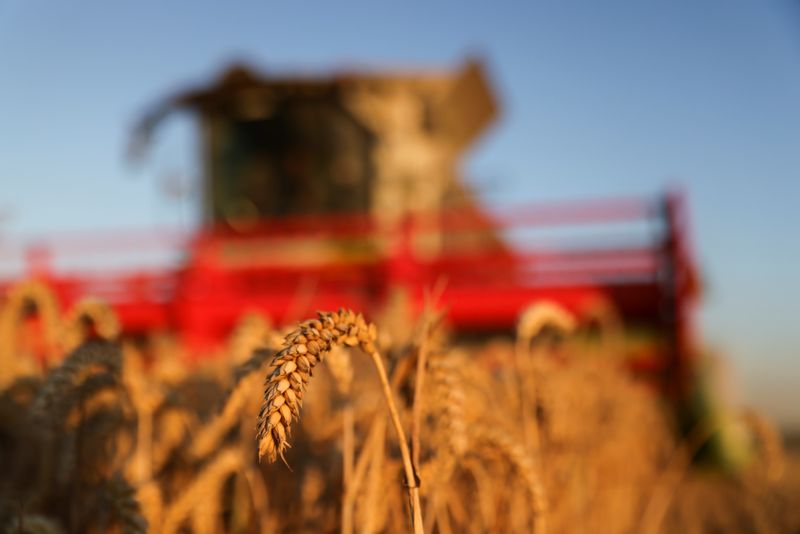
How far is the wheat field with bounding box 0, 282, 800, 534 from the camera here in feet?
2.90

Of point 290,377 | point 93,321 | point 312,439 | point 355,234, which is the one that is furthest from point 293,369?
point 355,234

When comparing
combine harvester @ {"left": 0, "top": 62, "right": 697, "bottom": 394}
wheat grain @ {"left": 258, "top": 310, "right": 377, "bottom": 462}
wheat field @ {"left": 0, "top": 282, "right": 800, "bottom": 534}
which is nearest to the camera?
wheat grain @ {"left": 258, "top": 310, "right": 377, "bottom": 462}

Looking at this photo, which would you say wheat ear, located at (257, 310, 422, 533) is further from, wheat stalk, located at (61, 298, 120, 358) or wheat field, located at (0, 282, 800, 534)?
wheat stalk, located at (61, 298, 120, 358)

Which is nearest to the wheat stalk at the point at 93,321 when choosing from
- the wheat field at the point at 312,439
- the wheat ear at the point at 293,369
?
the wheat field at the point at 312,439

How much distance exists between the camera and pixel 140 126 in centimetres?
852

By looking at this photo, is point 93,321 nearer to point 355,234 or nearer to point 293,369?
point 293,369

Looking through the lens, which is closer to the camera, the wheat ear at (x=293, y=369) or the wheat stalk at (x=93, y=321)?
the wheat ear at (x=293, y=369)

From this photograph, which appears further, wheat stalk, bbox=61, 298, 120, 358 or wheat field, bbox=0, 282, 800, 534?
wheat stalk, bbox=61, 298, 120, 358

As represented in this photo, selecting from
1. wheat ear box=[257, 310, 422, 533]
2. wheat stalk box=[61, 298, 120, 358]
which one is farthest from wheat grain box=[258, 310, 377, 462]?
wheat stalk box=[61, 298, 120, 358]

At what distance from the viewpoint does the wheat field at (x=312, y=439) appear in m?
0.88

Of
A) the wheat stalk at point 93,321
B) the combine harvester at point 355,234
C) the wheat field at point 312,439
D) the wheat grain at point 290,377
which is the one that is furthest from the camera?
the combine harvester at point 355,234

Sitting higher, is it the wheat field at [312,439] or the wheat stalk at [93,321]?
the wheat stalk at [93,321]

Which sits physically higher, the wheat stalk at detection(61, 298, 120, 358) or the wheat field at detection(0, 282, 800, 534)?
the wheat stalk at detection(61, 298, 120, 358)

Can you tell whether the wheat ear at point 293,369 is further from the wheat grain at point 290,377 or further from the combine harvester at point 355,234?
the combine harvester at point 355,234
